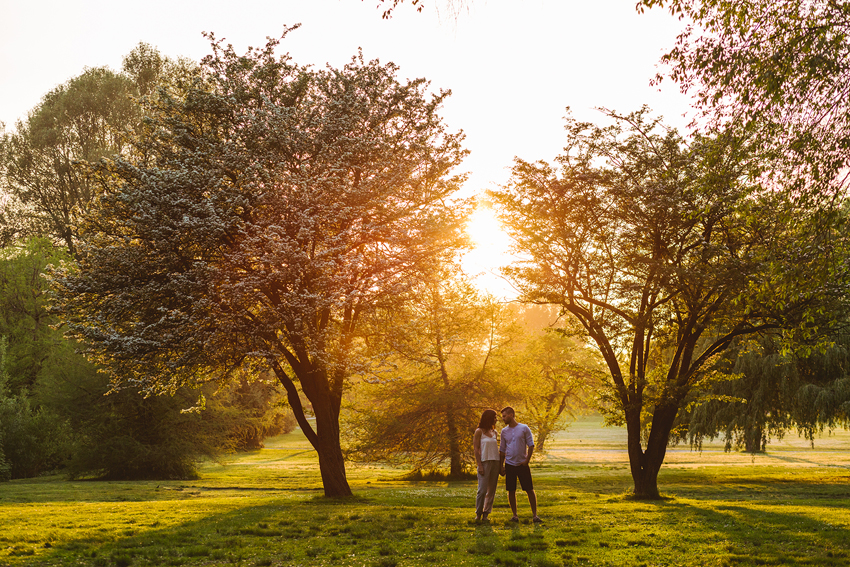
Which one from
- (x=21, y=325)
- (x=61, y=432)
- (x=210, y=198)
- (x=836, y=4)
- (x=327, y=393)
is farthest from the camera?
(x=21, y=325)

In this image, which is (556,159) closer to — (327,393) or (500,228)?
(500,228)

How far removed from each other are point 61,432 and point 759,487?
34.6 metres

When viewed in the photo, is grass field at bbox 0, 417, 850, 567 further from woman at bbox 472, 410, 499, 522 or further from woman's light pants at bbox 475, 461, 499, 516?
woman at bbox 472, 410, 499, 522

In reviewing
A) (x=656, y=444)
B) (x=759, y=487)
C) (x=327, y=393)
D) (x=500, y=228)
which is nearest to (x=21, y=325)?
(x=327, y=393)

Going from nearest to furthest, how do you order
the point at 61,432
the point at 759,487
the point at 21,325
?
the point at 759,487 < the point at 61,432 < the point at 21,325

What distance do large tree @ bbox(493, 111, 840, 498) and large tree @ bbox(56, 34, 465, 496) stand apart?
3.43 m

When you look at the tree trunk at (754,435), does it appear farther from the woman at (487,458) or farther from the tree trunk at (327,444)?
the woman at (487,458)

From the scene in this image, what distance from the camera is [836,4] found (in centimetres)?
1019

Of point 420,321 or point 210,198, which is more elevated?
point 210,198

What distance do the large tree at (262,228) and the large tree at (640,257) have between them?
343cm

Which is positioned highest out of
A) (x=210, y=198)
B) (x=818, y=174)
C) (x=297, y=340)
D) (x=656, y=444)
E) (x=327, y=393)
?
(x=210, y=198)

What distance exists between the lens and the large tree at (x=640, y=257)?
730 inches

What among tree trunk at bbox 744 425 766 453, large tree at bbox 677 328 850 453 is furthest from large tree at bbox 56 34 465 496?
tree trunk at bbox 744 425 766 453

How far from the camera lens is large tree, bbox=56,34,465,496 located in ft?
54.6
